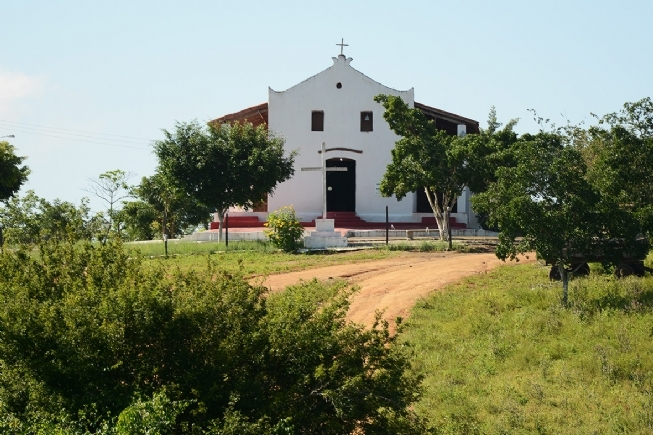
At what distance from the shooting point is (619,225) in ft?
73.7

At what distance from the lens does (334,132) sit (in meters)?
43.8

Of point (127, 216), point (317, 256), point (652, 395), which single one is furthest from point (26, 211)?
point (652, 395)

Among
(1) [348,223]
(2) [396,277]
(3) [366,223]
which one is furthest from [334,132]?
(2) [396,277]

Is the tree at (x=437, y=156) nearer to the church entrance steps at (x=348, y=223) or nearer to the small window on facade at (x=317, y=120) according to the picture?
the church entrance steps at (x=348, y=223)

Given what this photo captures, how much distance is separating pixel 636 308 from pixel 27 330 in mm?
14437

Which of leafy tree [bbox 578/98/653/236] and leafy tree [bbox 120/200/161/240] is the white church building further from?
leafy tree [bbox 578/98/653/236]

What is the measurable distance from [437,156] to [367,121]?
32.9ft

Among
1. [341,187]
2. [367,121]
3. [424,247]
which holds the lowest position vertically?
[424,247]

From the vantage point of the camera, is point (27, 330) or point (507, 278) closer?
point (27, 330)

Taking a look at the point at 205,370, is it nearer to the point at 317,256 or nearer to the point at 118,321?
the point at 118,321

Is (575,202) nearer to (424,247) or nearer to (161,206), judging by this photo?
(424,247)

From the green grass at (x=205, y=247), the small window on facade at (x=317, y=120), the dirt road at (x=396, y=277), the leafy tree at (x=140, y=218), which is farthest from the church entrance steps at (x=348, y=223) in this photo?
the dirt road at (x=396, y=277)

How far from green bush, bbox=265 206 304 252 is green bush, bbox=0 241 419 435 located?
1987cm

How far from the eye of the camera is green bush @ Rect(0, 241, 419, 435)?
453 inches
